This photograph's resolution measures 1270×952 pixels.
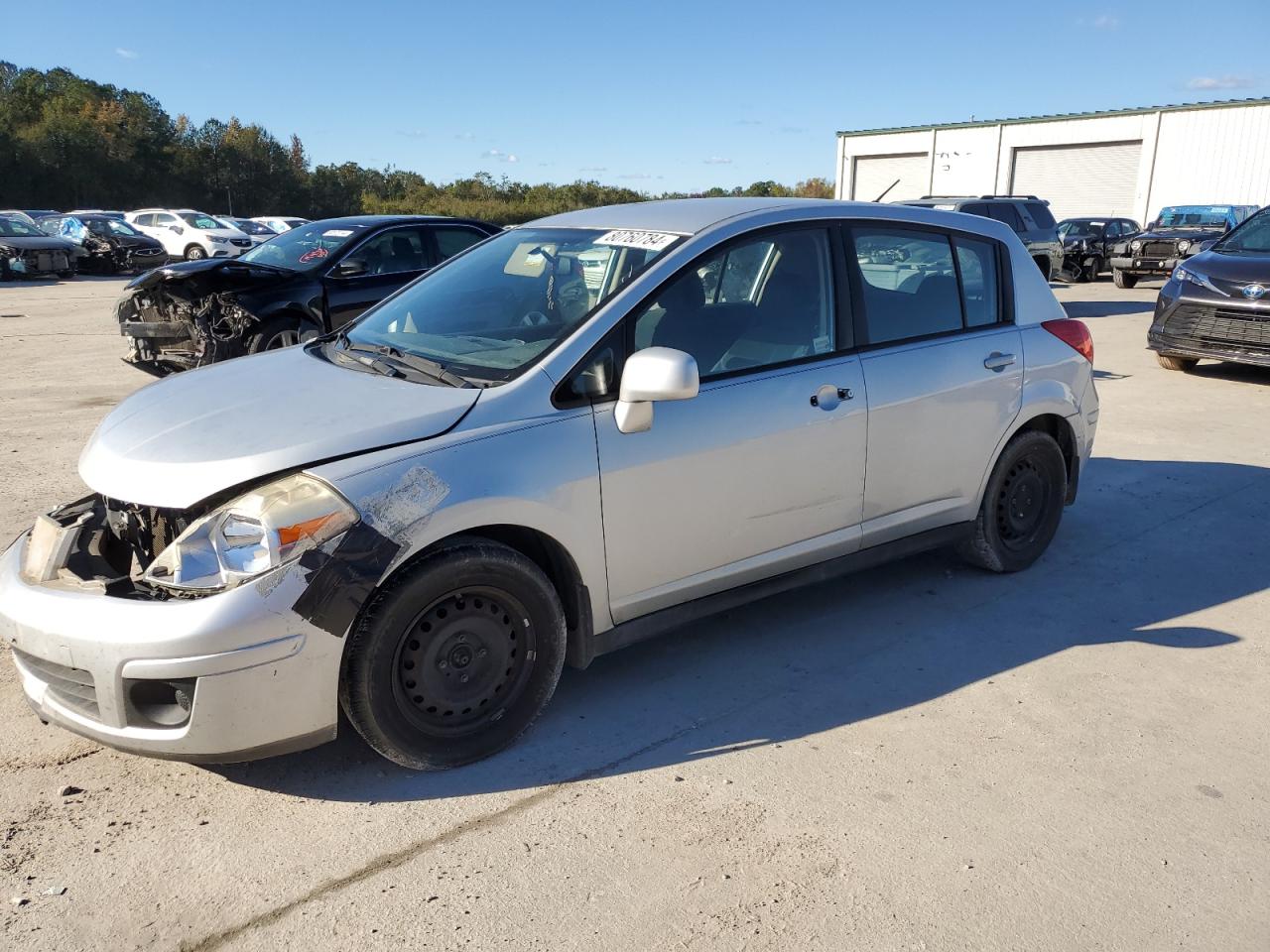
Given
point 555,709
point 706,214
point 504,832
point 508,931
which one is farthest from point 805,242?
point 508,931

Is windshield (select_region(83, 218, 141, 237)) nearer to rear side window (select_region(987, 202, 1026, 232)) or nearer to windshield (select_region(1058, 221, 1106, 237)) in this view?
rear side window (select_region(987, 202, 1026, 232))

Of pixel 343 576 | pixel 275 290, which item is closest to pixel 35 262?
pixel 275 290

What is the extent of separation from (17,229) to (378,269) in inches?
842

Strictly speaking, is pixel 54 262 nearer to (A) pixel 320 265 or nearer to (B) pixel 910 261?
(A) pixel 320 265

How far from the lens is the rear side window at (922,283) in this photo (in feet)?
13.8

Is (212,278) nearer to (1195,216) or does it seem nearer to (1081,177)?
(1195,216)

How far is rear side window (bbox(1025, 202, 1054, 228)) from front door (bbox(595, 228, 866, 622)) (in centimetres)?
1555

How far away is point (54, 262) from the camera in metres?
25.5

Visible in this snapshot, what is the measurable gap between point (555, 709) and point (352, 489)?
4.05ft

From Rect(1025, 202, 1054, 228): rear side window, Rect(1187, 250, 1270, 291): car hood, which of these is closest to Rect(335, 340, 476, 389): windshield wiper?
Rect(1187, 250, 1270, 291): car hood

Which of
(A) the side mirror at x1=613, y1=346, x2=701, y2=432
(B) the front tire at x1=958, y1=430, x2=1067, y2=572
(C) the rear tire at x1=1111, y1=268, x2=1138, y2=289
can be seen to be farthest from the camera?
(C) the rear tire at x1=1111, y1=268, x2=1138, y2=289

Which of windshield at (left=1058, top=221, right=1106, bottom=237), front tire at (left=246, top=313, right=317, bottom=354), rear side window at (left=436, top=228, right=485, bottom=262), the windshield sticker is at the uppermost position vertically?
the windshield sticker

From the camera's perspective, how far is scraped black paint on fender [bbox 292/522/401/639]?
278 centimetres

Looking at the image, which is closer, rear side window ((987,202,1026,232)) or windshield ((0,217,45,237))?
rear side window ((987,202,1026,232))
